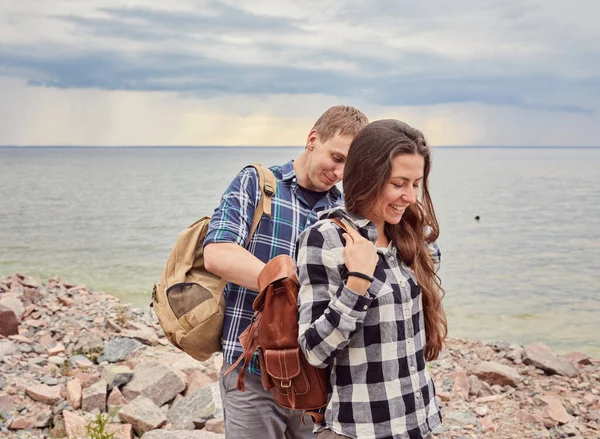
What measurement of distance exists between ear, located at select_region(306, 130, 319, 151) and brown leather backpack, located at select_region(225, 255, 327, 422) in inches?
31.5

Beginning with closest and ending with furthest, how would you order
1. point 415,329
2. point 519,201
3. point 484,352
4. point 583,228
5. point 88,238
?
1. point 415,329
2. point 484,352
3. point 88,238
4. point 583,228
5. point 519,201

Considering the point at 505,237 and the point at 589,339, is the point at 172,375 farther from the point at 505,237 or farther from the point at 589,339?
the point at 505,237

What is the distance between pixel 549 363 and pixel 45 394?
5.61 metres

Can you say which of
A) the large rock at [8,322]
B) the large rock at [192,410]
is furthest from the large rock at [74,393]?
the large rock at [8,322]

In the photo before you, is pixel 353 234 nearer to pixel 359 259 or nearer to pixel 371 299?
pixel 359 259

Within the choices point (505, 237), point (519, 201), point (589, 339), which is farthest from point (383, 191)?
point (519, 201)

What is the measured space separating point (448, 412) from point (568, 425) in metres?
1.10

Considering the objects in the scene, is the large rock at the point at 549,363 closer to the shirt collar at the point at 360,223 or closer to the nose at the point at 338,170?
the nose at the point at 338,170

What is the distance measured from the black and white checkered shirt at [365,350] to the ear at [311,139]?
0.71 m

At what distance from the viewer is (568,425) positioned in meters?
6.29

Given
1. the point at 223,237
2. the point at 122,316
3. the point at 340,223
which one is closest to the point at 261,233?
the point at 223,237

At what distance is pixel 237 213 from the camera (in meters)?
2.90

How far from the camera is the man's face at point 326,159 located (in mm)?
2889

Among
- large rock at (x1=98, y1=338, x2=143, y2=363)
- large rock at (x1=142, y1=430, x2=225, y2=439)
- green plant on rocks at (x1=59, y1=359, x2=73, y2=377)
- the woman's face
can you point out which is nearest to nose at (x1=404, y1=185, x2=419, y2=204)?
the woman's face
